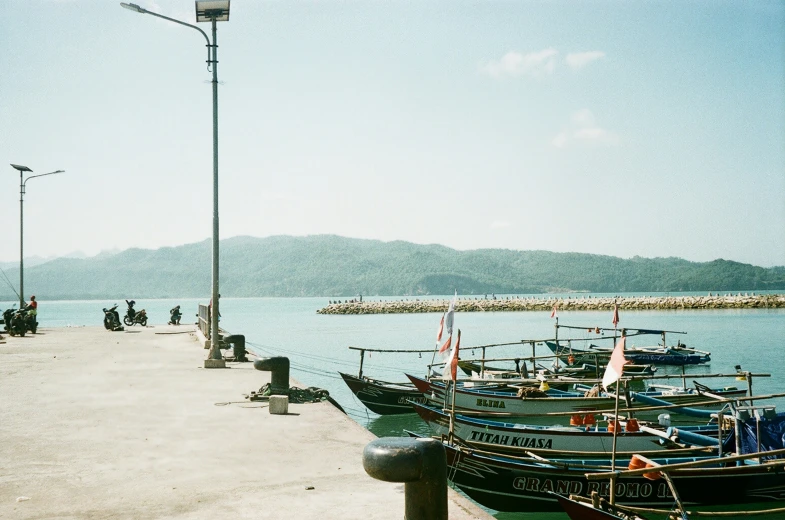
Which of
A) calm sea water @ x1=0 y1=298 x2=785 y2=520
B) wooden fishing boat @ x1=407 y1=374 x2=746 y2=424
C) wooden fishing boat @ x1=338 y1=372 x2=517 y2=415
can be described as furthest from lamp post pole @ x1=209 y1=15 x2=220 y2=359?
wooden fishing boat @ x1=407 y1=374 x2=746 y2=424

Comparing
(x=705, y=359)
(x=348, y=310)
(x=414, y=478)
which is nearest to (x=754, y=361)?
(x=705, y=359)

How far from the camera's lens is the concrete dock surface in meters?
6.64

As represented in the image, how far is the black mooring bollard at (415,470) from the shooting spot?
4672 mm

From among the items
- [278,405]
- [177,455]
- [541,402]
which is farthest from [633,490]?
[541,402]

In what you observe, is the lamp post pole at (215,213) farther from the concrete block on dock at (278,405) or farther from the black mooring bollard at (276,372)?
the concrete block on dock at (278,405)

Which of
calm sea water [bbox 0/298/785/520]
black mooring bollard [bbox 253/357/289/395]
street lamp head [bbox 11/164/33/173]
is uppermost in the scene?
street lamp head [bbox 11/164/33/173]

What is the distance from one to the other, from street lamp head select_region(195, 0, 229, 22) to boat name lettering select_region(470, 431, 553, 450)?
42.9ft

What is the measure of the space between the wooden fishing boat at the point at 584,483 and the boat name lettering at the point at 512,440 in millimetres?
1600

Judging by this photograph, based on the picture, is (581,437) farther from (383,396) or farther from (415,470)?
(383,396)

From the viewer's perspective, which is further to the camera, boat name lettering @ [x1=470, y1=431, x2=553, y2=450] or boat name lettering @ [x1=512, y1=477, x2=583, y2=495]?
boat name lettering @ [x1=470, y1=431, x2=553, y2=450]

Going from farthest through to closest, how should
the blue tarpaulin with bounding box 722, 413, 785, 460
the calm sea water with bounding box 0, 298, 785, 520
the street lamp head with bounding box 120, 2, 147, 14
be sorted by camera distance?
the calm sea water with bounding box 0, 298, 785, 520
the street lamp head with bounding box 120, 2, 147, 14
the blue tarpaulin with bounding box 722, 413, 785, 460

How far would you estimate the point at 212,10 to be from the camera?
18.1 metres

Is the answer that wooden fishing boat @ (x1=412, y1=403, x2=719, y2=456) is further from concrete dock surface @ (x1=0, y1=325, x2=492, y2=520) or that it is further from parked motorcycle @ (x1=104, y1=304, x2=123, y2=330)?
parked motorcycle @ (x1=104, y1=304, x2=123, y2=330)

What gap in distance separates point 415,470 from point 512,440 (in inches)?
352
